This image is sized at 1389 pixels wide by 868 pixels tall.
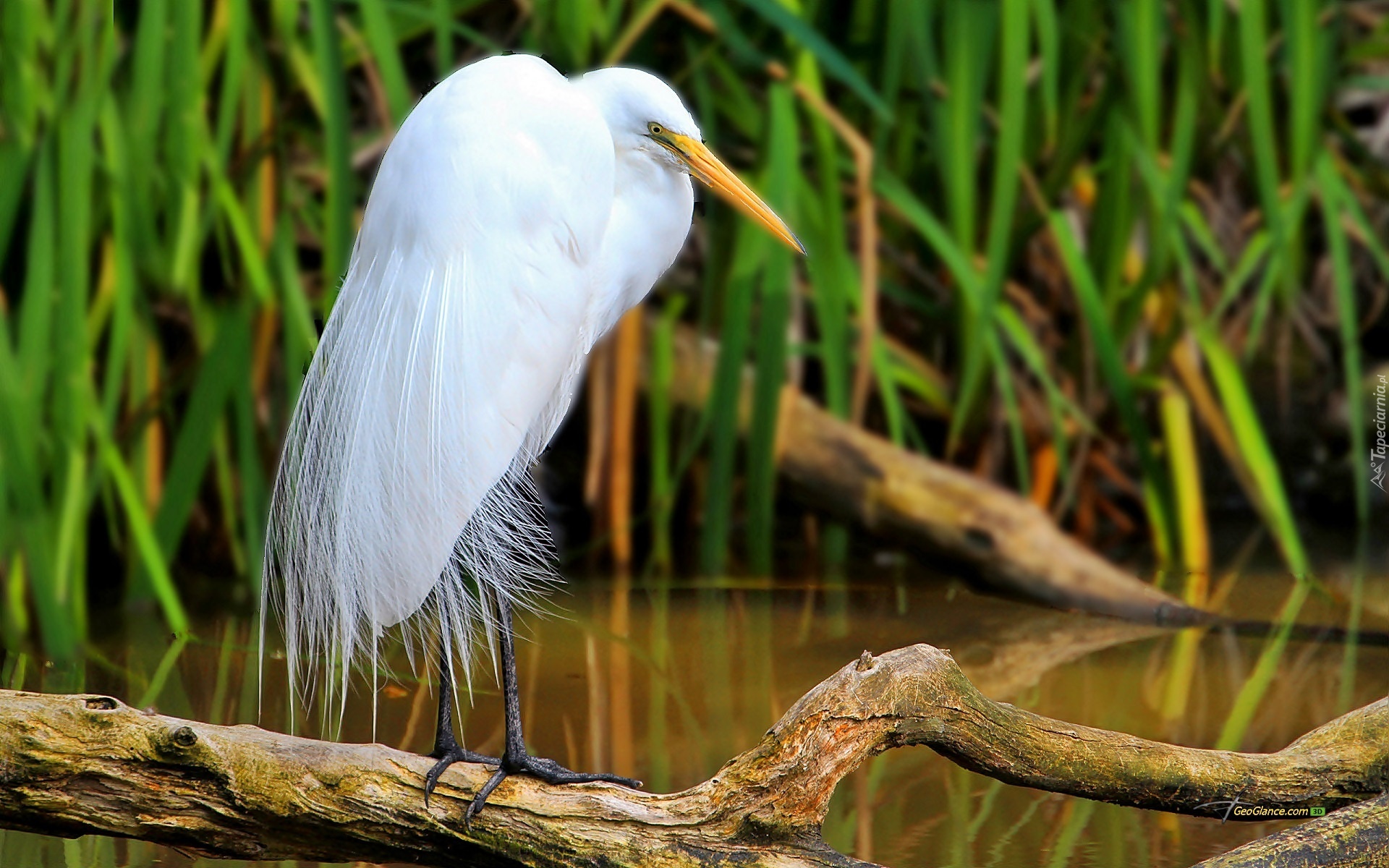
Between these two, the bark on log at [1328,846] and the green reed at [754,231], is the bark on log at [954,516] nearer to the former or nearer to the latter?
the green reed at [754,231]

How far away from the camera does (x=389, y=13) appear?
2.00m

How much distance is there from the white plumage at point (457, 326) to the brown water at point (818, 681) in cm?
28

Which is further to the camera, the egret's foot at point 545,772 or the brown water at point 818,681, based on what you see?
the brown water at point 818,681

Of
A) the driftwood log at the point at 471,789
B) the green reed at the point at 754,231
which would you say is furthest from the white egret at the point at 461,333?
the green reed at the point at 754,231

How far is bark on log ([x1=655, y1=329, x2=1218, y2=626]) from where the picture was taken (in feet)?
5.93

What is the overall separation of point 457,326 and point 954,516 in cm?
95

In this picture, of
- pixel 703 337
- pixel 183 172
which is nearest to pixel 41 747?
pixel 183 172

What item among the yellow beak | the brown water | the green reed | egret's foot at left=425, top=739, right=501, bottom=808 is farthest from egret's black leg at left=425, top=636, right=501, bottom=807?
the green reed

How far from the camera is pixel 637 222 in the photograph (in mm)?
1230

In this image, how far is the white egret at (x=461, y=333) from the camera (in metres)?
1.10

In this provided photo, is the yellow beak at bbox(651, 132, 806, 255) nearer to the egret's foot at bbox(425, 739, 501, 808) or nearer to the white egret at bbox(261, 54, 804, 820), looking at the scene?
the white egret at bbox(261, 54, 804, 820)

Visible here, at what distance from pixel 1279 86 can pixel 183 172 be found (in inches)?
75.2

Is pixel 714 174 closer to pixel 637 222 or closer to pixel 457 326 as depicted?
pixel 637 222

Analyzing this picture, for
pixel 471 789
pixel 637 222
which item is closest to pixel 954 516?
pixel 637 222
